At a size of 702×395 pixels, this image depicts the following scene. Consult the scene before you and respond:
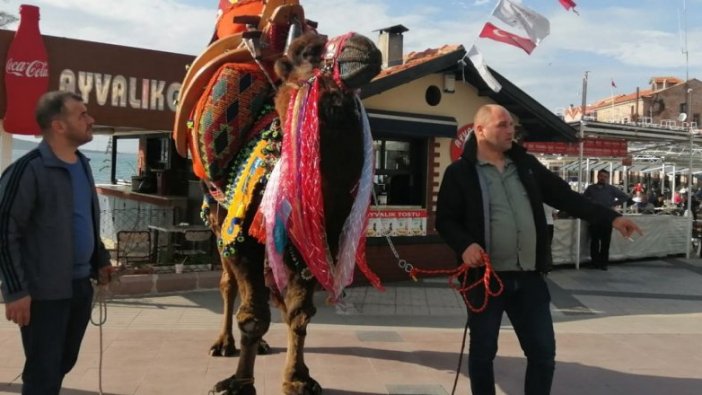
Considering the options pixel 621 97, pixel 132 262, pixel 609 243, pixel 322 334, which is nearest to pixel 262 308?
pixel 322 334

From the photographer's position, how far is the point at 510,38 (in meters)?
8.19

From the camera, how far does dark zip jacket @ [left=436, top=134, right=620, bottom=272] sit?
349cm

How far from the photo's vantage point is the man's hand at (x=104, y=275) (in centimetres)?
340

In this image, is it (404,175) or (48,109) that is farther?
(404,175)

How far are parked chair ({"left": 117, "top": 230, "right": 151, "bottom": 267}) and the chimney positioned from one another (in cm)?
464

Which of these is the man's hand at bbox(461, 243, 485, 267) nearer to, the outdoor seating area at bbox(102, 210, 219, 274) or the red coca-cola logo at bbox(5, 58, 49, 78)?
the red coca-cola logo at bbox(5, 58, 49, 78)

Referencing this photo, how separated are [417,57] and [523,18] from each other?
7.52 ft

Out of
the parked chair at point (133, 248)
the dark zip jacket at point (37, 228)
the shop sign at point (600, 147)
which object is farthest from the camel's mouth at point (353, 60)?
the shop sign at point (600, 147)

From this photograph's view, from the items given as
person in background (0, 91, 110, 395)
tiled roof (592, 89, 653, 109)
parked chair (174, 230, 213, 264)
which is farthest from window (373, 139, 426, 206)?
tiled roof (592, 89, 653, 109)

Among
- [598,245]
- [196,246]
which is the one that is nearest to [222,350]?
[196,246]

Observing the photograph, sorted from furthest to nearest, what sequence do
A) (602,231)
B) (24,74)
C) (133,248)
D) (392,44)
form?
(602,231) < (392,44) < (133,248) < (24,74)

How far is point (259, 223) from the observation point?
3717 mm

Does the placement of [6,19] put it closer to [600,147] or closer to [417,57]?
[417,57]

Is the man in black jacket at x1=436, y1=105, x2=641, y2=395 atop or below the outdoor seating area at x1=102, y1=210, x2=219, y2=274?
atop
